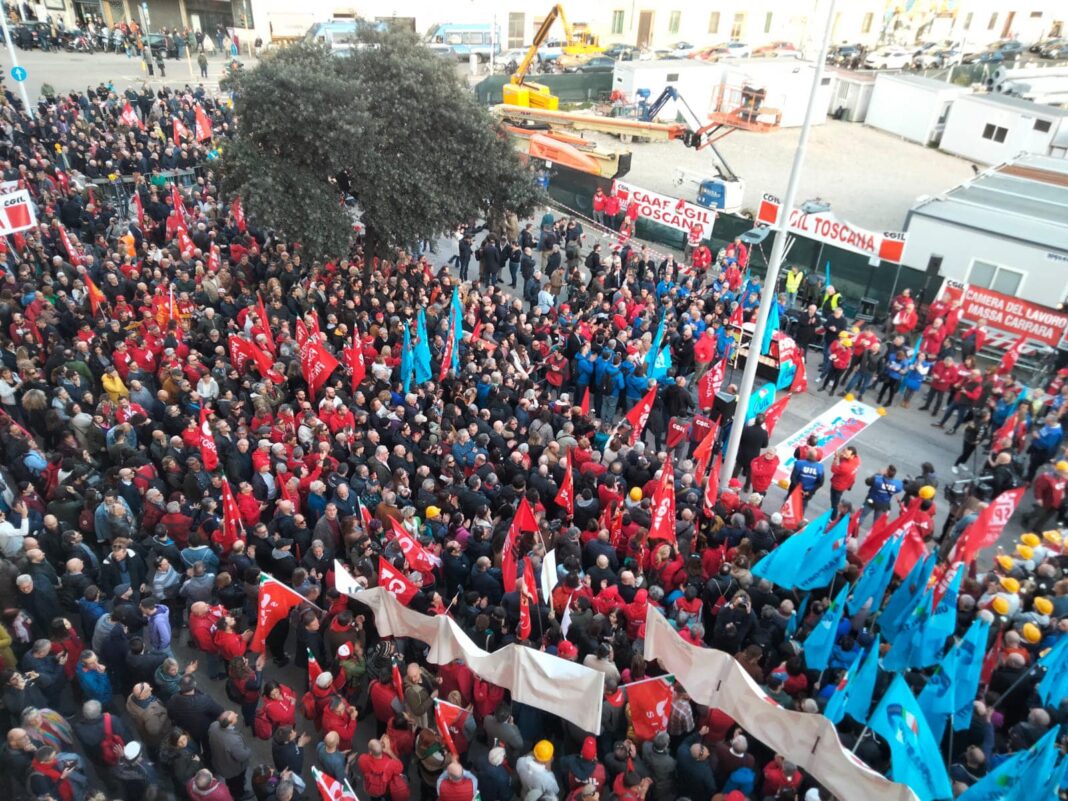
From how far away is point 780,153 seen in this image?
1410 inches

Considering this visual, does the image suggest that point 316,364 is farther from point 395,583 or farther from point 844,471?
point 844,471

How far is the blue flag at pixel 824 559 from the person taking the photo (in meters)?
8.42

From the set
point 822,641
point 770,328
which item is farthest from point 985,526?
point 770,328

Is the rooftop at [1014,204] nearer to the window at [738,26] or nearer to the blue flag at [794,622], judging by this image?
the blue flag at [794,622]

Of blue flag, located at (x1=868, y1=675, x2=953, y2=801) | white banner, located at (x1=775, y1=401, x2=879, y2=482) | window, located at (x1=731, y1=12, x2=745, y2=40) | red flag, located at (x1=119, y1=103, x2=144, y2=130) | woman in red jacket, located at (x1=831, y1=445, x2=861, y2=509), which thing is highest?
window, located at (x1=731, y1=12, x2=745, y2=40)

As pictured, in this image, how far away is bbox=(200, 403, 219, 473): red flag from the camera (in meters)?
10.1

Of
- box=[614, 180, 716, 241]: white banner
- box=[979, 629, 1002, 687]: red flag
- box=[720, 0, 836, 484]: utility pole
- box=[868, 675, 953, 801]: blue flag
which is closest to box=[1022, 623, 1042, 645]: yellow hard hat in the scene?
box=[979, 629, 1002, 687]: red flag

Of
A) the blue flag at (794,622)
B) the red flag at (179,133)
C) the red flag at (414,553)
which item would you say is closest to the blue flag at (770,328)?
the blue flag at (794,622)

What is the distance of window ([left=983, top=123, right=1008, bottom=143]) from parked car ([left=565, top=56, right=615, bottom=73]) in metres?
18.3

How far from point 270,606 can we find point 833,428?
10.9 meters

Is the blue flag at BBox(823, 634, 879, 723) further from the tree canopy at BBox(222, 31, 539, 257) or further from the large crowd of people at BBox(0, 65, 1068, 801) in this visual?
the tree canopy at BBox(222, 31, 539, 257)

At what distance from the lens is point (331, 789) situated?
599cm

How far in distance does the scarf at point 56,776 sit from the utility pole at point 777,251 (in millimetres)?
8199

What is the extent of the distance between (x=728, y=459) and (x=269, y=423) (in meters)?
6.44
